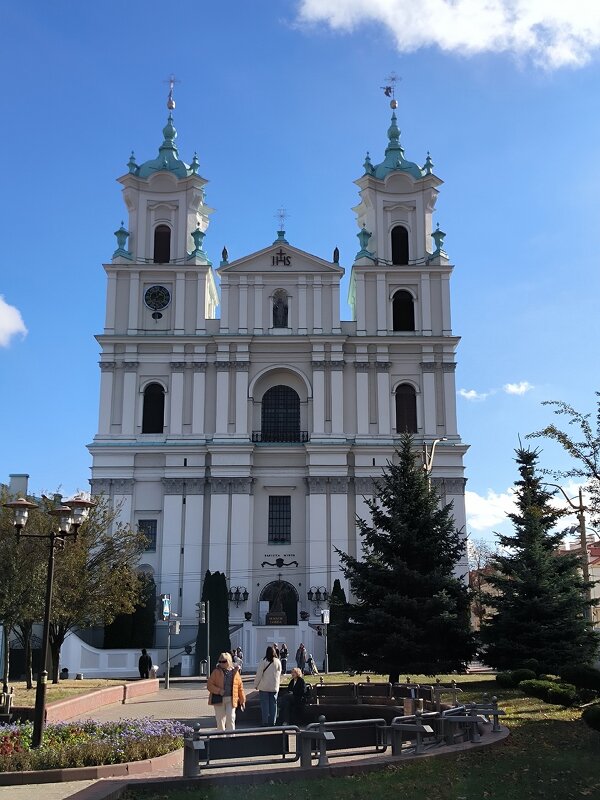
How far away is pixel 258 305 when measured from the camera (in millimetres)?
53688

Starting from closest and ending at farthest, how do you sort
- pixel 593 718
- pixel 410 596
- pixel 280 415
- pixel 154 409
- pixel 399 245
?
pixel 593 718 → pixel 410 596 → pixel 154 409 → pixel 280 415 → pixel 399 245

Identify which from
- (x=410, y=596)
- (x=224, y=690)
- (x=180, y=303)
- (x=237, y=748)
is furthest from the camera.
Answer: (x=180, y=303)

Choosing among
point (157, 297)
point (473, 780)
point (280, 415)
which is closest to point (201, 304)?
point (157, 297)

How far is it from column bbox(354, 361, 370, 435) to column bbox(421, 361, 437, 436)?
3243 millimetres

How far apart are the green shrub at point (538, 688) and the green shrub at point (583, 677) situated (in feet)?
3.99

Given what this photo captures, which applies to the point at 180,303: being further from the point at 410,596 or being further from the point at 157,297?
the point at 410,596

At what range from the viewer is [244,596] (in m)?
48.1

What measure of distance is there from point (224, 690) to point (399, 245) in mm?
44228

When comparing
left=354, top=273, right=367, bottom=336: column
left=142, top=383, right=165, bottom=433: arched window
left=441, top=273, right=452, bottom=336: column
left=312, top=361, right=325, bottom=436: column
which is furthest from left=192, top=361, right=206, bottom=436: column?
left=441, top=273, right=452, bottom=336: column

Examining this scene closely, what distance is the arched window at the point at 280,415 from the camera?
52625 mm

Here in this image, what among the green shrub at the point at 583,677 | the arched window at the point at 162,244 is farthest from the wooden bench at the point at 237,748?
the arched window at the point at 162,244

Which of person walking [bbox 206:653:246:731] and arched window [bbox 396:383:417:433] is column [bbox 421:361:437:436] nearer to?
arched window [bbox 396:383:417:433]

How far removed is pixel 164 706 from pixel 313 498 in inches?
1046

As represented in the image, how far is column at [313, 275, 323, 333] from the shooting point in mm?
53344
